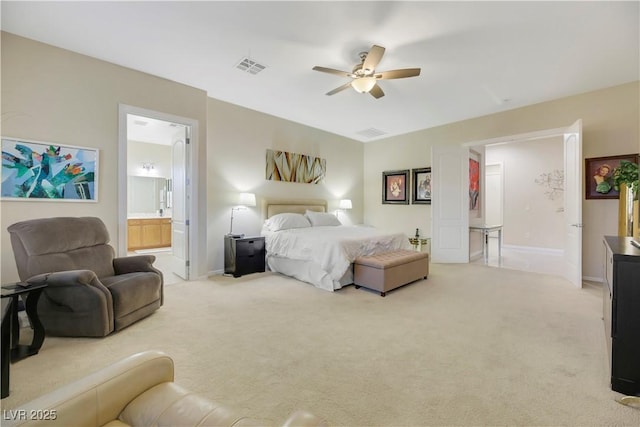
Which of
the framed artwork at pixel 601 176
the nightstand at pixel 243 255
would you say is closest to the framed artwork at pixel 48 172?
the nightstand at pixel 243 255

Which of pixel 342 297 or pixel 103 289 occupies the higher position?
pixel 103 289

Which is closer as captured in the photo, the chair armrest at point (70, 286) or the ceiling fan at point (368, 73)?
the chair armrest at point (70, 286)

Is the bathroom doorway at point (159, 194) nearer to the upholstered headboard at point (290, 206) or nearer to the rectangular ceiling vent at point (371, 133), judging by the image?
the upholstered headboard at point (290, 206)

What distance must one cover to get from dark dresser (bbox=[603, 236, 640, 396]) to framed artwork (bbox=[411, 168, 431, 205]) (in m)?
4.68

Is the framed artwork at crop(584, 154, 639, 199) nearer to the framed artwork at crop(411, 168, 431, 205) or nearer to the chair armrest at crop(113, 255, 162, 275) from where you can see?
the framed artwork at crop(411, 168, 431, 205)

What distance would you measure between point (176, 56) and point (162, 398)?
12.2 ft

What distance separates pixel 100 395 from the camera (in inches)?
38.5

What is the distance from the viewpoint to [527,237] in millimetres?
7562

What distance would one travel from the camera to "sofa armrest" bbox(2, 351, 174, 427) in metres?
0.86

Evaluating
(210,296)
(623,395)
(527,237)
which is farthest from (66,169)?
(527,237)

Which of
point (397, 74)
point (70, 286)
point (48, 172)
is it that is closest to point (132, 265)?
point (70, 286)

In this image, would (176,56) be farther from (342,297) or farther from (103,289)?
(342,297)

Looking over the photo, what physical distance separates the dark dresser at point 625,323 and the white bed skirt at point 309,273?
8.85 feet

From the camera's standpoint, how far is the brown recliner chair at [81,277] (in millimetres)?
2412
